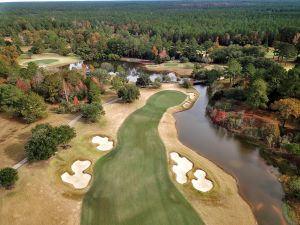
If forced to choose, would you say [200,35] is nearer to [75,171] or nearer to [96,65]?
[96,65]

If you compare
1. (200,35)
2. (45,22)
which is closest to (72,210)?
(200,35)

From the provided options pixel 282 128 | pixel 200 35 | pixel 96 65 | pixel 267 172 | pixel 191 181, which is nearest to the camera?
pixel 191 181

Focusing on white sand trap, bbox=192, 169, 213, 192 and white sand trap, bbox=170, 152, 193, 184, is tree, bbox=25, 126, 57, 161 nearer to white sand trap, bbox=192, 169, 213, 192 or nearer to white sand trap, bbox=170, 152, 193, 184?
white sand trap, bbox=170, 152, 193, 184

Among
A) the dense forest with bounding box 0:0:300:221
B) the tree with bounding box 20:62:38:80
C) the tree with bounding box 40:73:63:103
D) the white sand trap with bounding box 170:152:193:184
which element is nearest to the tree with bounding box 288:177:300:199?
the dense forest with bounding box 0:0:300:221

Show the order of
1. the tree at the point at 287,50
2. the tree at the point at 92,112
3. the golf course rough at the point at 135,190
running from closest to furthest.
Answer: the golf course rough at the point at 135,190
the tree at the point at 92,112
the tree at the point at 287,50

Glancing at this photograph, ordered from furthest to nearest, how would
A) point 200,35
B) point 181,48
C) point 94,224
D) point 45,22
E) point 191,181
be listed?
point 45,22, point 200,35, point 181,48, point 191,181, point 94,224

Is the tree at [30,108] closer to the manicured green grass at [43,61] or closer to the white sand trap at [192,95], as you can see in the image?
the white sand trap at [192,95]

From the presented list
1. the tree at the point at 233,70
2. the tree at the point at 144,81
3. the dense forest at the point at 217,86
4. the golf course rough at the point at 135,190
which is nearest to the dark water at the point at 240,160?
the dense forest at the point at 217,86
